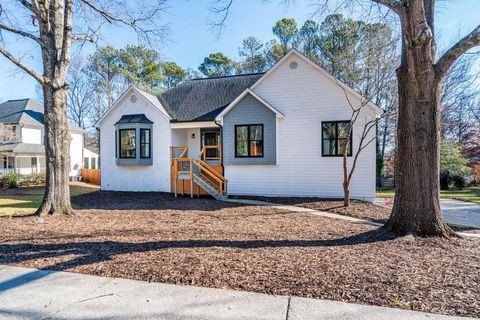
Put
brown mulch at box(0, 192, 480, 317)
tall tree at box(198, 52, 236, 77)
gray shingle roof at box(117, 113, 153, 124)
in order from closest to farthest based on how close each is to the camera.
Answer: brown mulch at box(0, 192, 480, 317)
gray shingle roof at box(117, 113, 153, 124)
tall tree at box(198, 52, 236, 77)

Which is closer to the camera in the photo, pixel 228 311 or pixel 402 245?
pixel 228 311

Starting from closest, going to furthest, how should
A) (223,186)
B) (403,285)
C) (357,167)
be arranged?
(403,285) → (357,167) → (223,186)

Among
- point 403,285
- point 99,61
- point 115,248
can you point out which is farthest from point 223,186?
point 99,61

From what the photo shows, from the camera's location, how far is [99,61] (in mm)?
33719

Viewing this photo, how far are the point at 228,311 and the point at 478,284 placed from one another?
3.09m

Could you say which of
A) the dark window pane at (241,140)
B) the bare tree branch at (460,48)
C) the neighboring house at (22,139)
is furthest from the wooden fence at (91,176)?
the bare tree branch at (460,48)

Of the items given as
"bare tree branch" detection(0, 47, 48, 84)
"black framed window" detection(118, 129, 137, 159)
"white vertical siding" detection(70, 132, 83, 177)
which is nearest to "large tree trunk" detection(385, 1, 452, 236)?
"bare tree branch" detection(0, 47, 48, 84)

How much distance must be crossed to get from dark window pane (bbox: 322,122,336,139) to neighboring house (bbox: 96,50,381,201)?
0.04 m

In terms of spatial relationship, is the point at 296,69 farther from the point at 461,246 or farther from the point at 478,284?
the point at 478,284

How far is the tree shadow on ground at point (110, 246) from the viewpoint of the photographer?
4824 millimetres

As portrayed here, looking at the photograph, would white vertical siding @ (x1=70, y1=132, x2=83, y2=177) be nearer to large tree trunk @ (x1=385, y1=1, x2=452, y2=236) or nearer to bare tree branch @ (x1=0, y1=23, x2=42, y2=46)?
bare tree branch @ (x1=0, y1=23, x2=42, y2=46)

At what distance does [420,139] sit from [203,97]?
12710 millimetres

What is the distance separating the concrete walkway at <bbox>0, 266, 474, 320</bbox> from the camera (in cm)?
306

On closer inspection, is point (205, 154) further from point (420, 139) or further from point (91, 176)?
point (91, 176)
